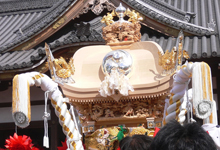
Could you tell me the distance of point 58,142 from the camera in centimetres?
810

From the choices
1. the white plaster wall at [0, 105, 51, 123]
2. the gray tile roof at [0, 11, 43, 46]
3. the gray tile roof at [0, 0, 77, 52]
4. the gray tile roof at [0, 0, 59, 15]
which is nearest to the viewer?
the gray tile roof at [0, 0, 77, 52]

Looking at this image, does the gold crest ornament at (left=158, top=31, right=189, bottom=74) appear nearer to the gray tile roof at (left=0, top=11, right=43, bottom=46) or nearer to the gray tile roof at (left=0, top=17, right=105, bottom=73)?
the gray tile roof at (left=0, top=17, right=105, bottom=73)

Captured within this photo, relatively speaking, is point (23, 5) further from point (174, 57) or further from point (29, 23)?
point (174, 57)

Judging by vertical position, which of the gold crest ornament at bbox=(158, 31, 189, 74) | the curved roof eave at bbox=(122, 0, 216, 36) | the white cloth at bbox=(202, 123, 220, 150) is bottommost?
the white cloth at bbox=(202, 123, 220, 150)

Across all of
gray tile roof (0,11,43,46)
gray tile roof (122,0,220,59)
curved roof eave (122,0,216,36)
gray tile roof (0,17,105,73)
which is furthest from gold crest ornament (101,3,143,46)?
gray tile roof (0,11,43,46)

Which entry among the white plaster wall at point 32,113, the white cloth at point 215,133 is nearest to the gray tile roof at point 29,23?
the white plaster wall at point 32,113

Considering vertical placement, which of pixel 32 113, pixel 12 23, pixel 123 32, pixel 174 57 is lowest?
pixel 32 113

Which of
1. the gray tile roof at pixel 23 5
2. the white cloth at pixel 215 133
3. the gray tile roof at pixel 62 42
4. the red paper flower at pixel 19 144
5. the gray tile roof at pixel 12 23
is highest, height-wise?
the gray tile roof at pixel 23 5

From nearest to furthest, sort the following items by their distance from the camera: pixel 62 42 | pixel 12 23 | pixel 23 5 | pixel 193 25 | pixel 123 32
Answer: pixel 123 32, pixel 62 42, pixel 193 25, pixel 12 23, pixel 23 5

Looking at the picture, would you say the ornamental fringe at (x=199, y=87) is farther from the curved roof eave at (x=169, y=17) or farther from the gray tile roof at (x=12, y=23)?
the gray tile roof at (x=12, y=23)

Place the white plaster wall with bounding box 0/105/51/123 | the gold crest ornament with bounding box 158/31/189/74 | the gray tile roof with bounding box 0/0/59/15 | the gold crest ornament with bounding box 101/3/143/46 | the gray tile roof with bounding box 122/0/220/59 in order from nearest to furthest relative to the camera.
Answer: the gold crest ornament with bounding box 158/31/189/74 → the gold crest ornament with bounding box 101/3/143/46 → the gray tile roof with bounding box 122/0/220/59 → the white plaster wall with bounding box 0/105/51/123 → the gray tile roof with bounding box 0/0/59/15

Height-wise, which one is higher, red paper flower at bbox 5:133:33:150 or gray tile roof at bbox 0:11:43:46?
gray tile roof at bbox 0:11:43:46

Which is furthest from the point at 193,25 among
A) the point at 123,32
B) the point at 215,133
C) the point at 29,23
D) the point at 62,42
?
the point at 215,133

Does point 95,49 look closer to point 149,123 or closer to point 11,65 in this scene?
point 149,123
